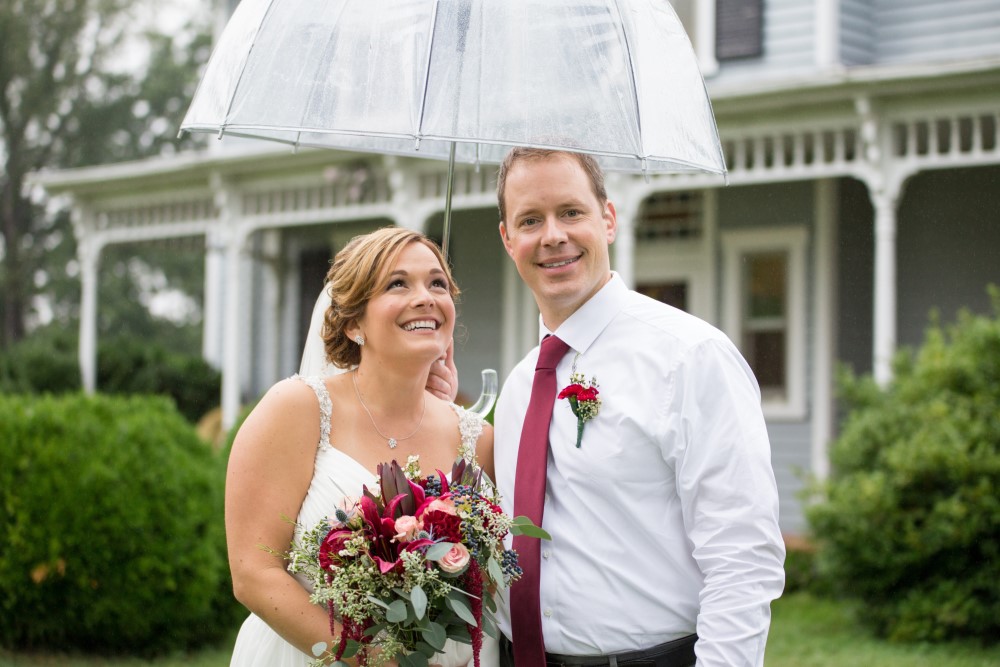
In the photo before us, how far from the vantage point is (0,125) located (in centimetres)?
3138

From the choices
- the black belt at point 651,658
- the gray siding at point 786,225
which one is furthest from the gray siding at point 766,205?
the black belt at point 651,658

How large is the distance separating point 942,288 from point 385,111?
986cm

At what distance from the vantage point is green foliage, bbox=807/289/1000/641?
26.1 feet

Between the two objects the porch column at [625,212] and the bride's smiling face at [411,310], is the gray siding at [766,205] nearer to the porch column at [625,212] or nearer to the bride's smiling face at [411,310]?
the porch column at [625,212]

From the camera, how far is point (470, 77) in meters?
3.19

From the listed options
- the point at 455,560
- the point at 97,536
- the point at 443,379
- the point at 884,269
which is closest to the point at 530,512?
the point at 455,560

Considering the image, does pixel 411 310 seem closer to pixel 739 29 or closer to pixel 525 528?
pixel 525 528

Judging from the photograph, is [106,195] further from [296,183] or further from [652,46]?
[652,46]

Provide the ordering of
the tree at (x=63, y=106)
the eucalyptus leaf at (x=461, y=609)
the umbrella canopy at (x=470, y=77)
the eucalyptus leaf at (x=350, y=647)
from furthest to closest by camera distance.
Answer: the tree at (x=63, y=106) → the umbrella canopy at (x=470, y=77) → the eucalyptus leaf at (x=350, y=647) → the eucalyptus leaf at (x=461, y=609)

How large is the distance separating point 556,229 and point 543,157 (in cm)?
21

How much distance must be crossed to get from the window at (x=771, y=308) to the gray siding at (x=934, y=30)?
2.20 m

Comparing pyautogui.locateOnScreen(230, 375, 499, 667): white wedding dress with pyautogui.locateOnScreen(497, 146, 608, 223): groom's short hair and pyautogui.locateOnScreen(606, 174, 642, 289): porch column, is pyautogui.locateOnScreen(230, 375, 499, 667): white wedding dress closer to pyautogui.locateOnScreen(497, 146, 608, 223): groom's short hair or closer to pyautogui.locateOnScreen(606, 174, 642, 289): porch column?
pyautogui.locateOnScreen(497, 146, 608, 223): groom's short hair

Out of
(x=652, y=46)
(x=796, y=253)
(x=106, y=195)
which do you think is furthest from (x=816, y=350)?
(x=106, y=195)

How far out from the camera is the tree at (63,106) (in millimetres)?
30578
